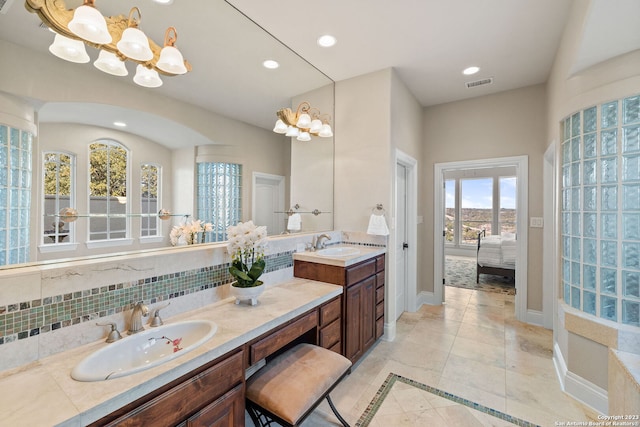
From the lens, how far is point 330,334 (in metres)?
2.05

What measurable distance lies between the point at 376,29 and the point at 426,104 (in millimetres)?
1969

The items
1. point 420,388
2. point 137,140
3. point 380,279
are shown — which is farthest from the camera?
point 380,279

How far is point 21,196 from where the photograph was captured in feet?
3.78

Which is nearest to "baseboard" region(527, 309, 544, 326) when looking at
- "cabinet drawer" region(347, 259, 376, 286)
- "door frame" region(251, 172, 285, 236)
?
"cabinet drawer" region(347, 259, 376, 286)

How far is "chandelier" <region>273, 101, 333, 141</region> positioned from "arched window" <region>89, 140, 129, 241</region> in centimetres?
137

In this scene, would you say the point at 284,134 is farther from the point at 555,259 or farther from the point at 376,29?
the point at 555,259

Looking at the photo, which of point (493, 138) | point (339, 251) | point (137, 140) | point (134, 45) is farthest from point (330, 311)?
point (493, 138)

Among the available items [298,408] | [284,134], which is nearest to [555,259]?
[298,408]

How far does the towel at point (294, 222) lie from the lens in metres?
2.66

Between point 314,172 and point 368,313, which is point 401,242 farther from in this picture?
point 314,172

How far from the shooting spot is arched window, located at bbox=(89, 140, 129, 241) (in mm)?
1334

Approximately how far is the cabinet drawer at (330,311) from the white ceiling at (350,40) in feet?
5.29

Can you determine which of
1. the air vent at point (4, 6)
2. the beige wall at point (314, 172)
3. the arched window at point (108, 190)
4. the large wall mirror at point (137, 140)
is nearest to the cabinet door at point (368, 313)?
the beige wall at point (314, 172)

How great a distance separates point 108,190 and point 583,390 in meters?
3.37
